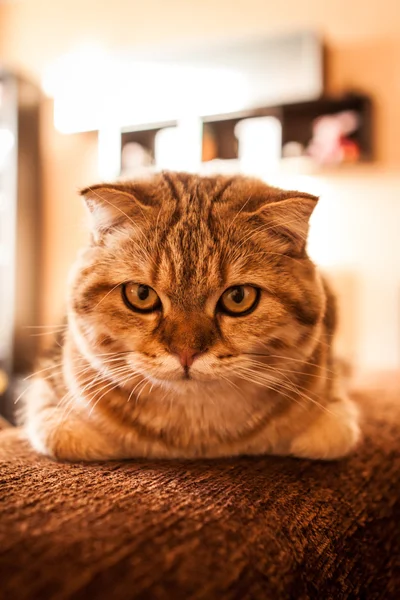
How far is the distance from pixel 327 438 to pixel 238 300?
0.95 ft

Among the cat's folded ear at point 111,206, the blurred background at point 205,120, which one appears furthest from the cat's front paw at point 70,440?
the blurred background at point 205,120

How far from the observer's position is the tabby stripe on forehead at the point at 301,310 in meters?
0.88

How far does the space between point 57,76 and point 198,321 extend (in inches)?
138

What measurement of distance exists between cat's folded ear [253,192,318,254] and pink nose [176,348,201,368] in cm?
27

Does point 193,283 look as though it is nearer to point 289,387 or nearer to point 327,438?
point 289,387

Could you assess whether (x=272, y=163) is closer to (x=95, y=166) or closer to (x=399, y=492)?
(x=95, y=166)

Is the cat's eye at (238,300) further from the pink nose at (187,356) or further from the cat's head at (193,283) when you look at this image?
the pink nose at (187,356)

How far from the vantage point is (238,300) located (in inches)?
33.9

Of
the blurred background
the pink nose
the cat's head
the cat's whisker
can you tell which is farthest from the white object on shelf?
the pink nose

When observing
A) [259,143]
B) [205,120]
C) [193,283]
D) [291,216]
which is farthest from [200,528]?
[205,120]

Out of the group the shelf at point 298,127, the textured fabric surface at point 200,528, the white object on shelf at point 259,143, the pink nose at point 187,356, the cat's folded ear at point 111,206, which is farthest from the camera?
the white object on shelf at point 259,143

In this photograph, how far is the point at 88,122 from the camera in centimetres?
353

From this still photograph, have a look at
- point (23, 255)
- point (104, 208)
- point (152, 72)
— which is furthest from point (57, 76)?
point (104, 208)

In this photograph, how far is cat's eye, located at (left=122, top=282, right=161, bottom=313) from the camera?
2.82 feet
